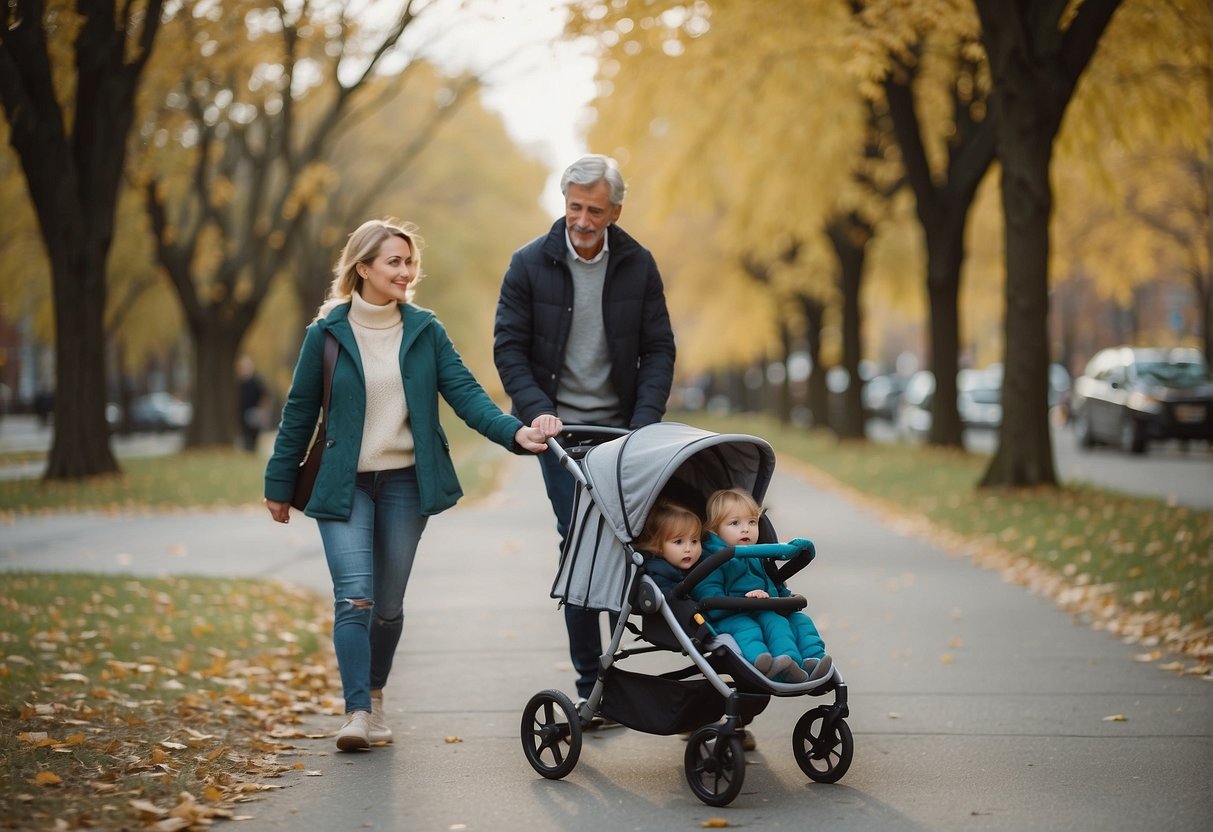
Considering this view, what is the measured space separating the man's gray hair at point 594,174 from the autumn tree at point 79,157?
37.0ft

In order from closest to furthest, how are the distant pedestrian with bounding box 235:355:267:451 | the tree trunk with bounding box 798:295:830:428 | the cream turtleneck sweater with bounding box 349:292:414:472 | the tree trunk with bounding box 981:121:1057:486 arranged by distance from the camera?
the cream turtleneck sweater with bounding box 349:292:414:472 < the tree trunk with bounding box 981:121:1057:486 < the distant pedestrian with bounding box 235:355:267:451 < the tree trunk with bounding box 798:295:830:428

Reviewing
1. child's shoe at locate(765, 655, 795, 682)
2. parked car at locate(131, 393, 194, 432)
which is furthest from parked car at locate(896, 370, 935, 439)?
child's shoe at locate(765, 655, 795, 682)

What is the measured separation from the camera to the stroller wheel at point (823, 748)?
5.29 meters

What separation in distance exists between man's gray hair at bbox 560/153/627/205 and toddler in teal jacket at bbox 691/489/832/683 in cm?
129

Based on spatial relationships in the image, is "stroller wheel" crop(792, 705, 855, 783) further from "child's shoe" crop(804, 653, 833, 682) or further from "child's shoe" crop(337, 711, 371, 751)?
"child's shoe" crop(337, 711, 371, 751)

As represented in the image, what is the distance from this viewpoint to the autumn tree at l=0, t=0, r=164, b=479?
→ 1697 cm

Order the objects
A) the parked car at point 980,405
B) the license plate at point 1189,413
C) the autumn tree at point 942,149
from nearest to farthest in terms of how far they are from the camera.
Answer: the autumn tree at point 942,149 → the license plate at point 1189,413 → the parked car at point 980,405

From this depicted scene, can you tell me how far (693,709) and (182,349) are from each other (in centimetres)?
6278

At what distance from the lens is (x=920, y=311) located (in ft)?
113

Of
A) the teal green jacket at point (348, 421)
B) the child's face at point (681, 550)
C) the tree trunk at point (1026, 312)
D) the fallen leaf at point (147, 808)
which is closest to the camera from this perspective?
the fallen leaf at point (147, 808)

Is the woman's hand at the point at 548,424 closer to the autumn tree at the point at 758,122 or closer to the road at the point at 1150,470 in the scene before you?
the autumn tree at the point at 758,122

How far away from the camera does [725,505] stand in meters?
5.51

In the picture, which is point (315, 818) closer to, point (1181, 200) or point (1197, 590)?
point (1197, 590)

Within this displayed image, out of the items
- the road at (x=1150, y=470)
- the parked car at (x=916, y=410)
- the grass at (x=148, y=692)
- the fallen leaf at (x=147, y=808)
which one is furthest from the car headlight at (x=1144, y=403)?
the fallen leaf at (x=147, y=808)
